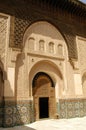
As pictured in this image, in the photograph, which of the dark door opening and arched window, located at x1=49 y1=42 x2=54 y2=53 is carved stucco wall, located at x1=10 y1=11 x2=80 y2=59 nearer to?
arched window, located at x1=49 y1=42 x2=54 y2=53

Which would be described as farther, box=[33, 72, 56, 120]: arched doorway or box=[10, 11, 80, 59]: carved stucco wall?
box=[33, 72, 56, 120]: arched doorway

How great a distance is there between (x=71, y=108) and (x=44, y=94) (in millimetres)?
1152

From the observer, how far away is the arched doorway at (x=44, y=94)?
526 centimetres

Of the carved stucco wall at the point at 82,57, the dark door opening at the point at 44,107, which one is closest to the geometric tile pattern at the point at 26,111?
the dark door opening at the point at 44,107

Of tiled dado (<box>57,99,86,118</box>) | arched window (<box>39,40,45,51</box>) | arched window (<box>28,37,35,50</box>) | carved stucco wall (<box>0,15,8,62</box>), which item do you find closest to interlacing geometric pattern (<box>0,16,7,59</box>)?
carved stucco wall (<box>0,15,8,62</box>)

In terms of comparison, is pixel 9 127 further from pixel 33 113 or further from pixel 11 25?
pixel 11 25

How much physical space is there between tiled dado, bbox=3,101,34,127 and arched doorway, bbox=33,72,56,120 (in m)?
0.49

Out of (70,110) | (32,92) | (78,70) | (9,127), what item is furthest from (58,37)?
(9,127)

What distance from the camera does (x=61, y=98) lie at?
5.54m

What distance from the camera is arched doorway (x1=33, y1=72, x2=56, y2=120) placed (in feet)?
17.3

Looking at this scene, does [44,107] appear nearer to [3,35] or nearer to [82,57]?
[82,57]

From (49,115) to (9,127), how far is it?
169 cm

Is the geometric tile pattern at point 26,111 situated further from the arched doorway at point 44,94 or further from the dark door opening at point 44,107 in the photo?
the dark door opening at point 44,107

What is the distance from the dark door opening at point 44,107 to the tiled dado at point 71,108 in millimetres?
470
